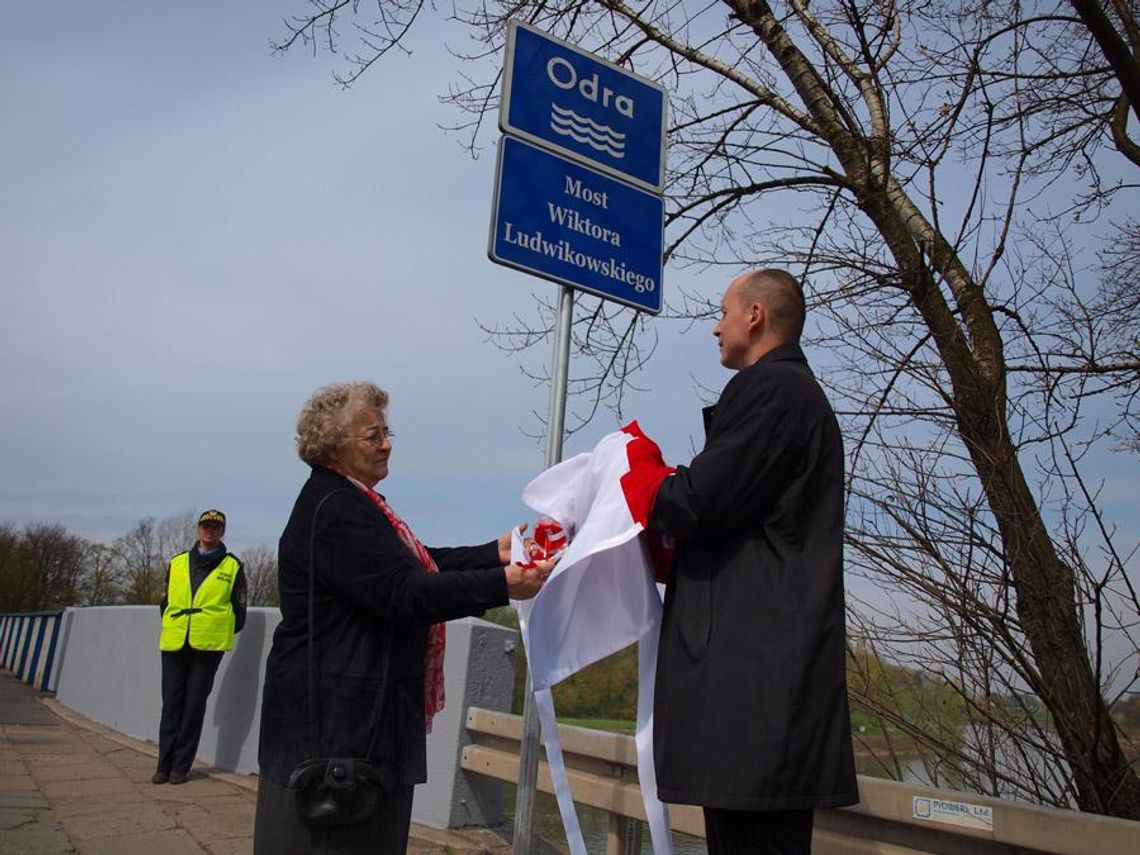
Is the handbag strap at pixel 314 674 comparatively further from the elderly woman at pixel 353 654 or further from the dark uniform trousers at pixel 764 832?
the dark uniform trousers at pixel 764 832

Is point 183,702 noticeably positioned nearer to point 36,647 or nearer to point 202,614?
point 202,614

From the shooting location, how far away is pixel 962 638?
3377mm

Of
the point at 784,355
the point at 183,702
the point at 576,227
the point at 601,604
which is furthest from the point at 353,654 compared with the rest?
the point at 183,702

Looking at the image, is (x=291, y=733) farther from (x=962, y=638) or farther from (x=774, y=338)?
(x=962, y=638)

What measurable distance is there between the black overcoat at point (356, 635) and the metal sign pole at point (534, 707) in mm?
300

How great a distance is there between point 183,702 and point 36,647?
15216 mm

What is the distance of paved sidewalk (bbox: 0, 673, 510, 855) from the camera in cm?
477

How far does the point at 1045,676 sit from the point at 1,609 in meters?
69.2

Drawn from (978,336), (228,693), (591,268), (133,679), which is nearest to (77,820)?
(228,693)

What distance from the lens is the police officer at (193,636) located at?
6.89 m

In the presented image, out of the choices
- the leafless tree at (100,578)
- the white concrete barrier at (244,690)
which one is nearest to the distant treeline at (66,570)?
the leafless tree at (100,578)

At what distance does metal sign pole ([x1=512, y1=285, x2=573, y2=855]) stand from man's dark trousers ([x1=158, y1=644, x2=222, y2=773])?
4800 millimetres

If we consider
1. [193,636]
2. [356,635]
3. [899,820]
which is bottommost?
[899,820]

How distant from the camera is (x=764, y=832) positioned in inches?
80.3
